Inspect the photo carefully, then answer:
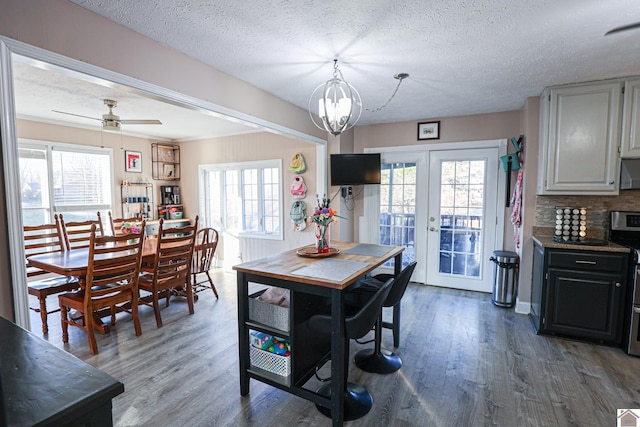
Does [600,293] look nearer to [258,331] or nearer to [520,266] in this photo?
[520,266]

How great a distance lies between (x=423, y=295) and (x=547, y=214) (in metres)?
1.71

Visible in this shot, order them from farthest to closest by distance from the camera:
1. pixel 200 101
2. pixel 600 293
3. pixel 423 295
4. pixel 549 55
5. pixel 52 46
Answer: pixel 423 295
pixel 600 293
pixel 200 101
pixel 549 55
pixel 52 46

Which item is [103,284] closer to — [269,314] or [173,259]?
[173,259]

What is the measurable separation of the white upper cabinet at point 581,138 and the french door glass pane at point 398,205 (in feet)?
5.58

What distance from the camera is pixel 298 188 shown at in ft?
15.9

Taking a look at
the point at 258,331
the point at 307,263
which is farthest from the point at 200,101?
the point at 258,331

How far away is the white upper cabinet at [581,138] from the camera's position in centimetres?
291

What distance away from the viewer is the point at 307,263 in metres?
2.25

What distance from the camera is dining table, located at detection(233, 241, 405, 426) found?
1.81 meters

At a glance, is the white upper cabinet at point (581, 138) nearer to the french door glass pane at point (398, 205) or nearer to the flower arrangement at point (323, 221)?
the french door glass pane at point (398, 205)

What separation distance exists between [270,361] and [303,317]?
361 millimetres

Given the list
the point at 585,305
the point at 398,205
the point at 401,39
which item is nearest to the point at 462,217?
the point at 398,205

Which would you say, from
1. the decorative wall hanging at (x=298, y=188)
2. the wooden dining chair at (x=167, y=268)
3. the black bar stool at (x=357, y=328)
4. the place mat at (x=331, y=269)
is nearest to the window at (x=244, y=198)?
the decorative wall hanging at (x=298, y=188)

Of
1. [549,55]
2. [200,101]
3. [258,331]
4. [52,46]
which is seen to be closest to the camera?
[52,46]
